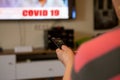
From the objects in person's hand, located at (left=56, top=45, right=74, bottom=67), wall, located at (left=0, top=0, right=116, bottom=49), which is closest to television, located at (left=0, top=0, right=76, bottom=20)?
wall, located at (left=0, top=0, right=116, bottom=49)

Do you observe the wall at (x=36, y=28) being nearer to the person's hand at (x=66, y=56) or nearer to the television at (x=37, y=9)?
the television at (x=37, y=9)

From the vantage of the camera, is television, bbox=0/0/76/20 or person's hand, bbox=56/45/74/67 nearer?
person's hand, bbox=56/45/74/67

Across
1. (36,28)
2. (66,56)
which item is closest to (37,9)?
(36,28)

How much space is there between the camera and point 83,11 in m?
3.85

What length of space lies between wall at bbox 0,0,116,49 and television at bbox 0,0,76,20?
0.41 feet

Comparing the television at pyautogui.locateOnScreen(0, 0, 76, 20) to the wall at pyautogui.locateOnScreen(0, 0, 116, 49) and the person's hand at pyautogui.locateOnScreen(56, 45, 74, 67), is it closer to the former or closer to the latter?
the wall at pyautogui.locateOnScreen(0, 0, 116, 49)

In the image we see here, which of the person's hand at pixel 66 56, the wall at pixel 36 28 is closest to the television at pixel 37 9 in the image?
the wall at pixel 36 28

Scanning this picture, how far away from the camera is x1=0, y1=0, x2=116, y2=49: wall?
142 inches

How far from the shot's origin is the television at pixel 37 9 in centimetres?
350

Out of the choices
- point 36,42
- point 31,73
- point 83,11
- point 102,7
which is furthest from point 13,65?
point 102,7

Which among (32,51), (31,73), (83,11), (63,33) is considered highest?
(83,11)

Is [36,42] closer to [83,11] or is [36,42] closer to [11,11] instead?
[11,11]

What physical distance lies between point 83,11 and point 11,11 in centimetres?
110

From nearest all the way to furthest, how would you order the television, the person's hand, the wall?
1. the person's hand
2. the television
3. the wall
